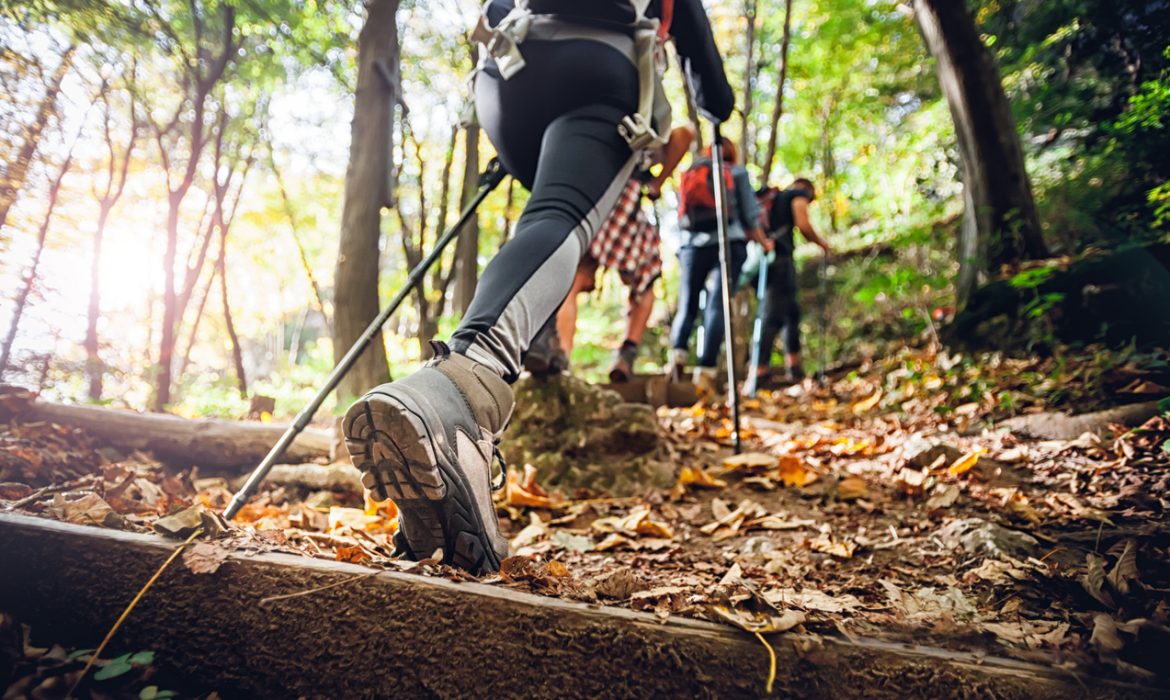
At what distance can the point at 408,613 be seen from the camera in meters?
0.93

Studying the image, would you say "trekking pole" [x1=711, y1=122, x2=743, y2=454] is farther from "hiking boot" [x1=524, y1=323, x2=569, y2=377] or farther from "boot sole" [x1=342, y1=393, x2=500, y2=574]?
"boot sole" [x1=342, y1=393, x2=500, y2=574]

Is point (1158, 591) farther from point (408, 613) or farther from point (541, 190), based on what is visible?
point (541, 190)

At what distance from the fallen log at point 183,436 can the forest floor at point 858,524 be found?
105 mm

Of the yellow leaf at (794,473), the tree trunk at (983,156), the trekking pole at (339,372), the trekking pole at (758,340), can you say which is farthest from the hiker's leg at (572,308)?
the trekking pole at (758,340)

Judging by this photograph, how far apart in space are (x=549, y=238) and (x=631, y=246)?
267 cm

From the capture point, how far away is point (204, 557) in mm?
999

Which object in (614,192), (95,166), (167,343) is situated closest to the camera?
(614,192)

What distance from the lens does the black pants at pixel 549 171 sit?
1.36 meters

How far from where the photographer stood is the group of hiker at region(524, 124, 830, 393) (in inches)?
132

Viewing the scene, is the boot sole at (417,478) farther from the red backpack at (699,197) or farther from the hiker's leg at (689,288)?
the red backpack at (699,197)

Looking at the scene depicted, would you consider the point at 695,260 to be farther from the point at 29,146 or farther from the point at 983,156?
the point at 29,146

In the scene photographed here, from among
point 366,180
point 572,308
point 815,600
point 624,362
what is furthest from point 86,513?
point 366,180

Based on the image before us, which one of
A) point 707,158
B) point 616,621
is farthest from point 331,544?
point 707,158

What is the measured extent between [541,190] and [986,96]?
443 cm
